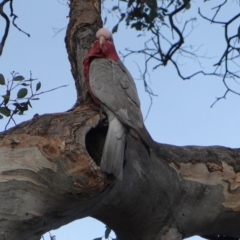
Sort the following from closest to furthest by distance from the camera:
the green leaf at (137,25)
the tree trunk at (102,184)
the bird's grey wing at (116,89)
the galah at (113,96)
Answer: the tree trunk at (102,184), the galah at (113,96), the bird's grey wing at (116,89), the green leaf at (137,25)

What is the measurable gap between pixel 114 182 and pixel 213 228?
76 cm

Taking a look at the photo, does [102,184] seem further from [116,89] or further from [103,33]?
[103,33]

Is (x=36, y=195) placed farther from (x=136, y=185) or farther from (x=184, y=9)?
(x=184, y=9)

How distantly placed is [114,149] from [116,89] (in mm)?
551

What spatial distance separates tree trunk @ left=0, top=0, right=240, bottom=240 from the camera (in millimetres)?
2539

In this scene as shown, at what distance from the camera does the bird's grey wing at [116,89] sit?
2988 mm

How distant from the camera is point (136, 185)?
283 cm

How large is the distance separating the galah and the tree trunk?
0.06m

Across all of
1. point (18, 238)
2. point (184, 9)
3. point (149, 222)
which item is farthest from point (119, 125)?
point (184, 9)

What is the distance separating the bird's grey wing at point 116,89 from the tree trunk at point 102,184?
0.29 feet

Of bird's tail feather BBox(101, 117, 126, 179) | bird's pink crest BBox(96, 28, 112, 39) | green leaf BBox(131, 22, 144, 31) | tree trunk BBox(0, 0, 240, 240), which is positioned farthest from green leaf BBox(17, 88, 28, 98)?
green leaf BBox(131, 22, 144, 31)

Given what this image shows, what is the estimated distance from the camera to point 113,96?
3113 mm

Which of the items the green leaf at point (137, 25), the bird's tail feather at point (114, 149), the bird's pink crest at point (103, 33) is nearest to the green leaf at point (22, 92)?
the bird's pink crest at point (103, 33)

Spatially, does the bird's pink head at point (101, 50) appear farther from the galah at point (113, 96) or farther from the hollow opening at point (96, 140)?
the hollow opening at point (96, 140)
